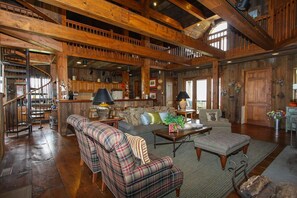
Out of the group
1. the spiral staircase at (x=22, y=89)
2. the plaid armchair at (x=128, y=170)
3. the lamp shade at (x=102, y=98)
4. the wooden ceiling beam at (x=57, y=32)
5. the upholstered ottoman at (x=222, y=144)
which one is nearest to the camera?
the plaid armchair at (x=128, y=170)

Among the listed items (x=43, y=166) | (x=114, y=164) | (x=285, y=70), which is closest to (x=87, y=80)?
(x=43, y=166)

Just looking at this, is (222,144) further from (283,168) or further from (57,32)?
(57,32)

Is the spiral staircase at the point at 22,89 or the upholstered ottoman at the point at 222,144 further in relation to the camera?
the spiral staircase at the point at 22,89

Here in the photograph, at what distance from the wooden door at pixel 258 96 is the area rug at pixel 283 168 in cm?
318

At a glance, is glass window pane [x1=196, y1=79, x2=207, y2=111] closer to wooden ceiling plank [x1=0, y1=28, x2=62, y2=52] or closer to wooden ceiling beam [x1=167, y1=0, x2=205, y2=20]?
wooden ceiling beam [x1=167, y1=0, x2=205, y2=20]

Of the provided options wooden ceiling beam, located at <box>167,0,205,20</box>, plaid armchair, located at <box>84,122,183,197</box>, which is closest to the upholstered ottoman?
plaid armchair, located at <box>84,122,183,197</box>

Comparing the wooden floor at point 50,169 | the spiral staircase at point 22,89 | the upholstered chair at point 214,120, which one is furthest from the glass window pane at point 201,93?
the spiral staircase at point 22,89

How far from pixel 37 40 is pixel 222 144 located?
16.9 feet

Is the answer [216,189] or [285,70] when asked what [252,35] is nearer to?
[285,70]

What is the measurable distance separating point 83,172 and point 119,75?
8547 mm

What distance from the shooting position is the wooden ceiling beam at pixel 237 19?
2483 mm

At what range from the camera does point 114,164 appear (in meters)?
1.45

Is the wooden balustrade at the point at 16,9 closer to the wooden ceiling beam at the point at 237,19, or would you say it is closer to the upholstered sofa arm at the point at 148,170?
the wooden ceiling beam at the point at 237,19

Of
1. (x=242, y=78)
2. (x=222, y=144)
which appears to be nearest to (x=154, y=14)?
(x=242, y=78)
